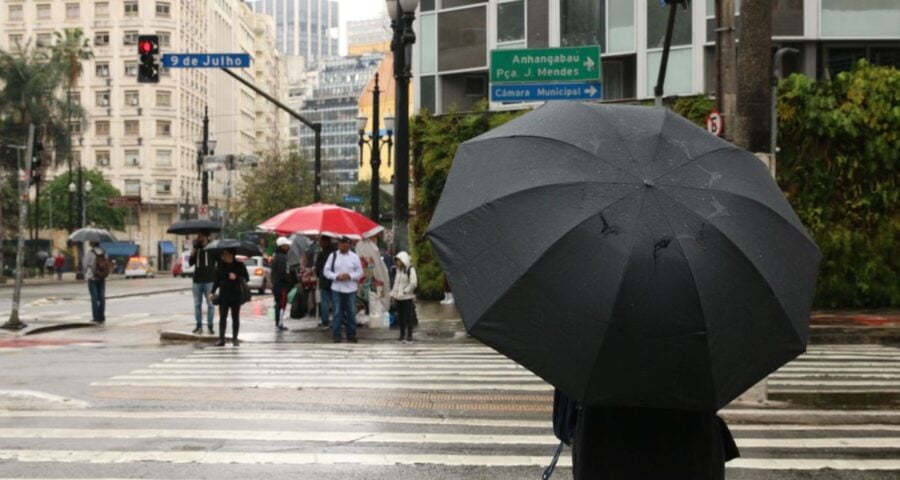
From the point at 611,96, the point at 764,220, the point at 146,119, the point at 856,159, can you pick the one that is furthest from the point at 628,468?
the point at 146,119

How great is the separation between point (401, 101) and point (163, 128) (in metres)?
95.2

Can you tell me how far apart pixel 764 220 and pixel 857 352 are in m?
14.4

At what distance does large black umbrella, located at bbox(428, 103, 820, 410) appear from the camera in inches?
156

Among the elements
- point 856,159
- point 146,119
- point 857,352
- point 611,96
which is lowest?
point 857,352

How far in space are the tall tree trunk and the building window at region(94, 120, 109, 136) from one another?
4245 inches

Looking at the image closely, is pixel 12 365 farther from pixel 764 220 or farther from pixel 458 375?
pixel 764 220

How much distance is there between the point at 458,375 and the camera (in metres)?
14.4

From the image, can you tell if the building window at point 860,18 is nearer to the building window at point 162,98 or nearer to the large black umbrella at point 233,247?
the large black umbrella at point 233,247

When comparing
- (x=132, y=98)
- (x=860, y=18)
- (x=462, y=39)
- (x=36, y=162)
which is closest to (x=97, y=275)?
(x=36, y=162)

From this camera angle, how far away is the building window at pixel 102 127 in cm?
11394

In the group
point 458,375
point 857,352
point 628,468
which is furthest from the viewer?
point 857,352

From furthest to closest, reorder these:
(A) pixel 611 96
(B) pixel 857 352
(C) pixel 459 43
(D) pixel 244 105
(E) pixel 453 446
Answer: (D) pixel 244 105 → (C) pixel 459 43 → (A) pixel 611 96 → (B) pixel 857 352 → (E) pixel 453 446

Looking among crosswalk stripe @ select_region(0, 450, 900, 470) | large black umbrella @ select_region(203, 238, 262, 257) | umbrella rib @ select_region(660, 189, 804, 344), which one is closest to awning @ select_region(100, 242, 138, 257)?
large black umbrella @ select_region(203, 238, 262, 257)

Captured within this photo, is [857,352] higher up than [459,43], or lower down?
lower down
